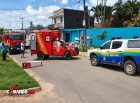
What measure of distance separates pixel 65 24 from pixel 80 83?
38419 millimetres

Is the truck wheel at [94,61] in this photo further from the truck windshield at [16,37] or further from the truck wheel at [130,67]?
the truck windshield at [16,37]

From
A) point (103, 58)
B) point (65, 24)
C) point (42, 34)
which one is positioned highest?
point (65, 24)

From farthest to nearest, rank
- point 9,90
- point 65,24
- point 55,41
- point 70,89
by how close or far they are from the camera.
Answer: point 65,24 → point 55,41 → point 70,89 → point 9,90

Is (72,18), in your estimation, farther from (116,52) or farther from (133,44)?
(133,44)

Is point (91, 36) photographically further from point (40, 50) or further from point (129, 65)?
point (129, 65)

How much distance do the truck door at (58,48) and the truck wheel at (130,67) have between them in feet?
26.4

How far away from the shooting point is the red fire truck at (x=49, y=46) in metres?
18.3

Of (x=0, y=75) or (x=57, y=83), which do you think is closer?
(x=57, y=83)

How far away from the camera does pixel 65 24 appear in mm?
46938

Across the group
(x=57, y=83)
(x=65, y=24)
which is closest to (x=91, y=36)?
(x=65, y=24)

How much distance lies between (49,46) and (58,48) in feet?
2.82

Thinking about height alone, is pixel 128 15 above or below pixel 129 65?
above

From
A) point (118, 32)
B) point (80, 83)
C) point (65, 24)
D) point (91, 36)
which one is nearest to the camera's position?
point (80, 83)

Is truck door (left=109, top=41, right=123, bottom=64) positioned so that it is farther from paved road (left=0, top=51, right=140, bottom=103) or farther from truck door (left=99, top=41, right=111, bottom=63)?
paved road (left=0, top=51, right=140, bottom=103)
